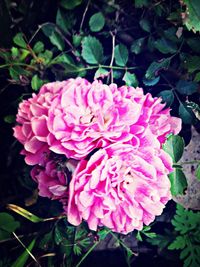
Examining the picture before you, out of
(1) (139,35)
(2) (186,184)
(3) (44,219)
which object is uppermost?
(1) (139,35)

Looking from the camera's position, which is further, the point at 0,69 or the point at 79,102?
the point at 0,69

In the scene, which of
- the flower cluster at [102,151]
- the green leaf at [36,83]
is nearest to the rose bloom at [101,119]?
the flower cluster at [102,151]

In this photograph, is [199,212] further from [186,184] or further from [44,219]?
[44,219]

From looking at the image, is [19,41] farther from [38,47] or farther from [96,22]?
Answer: [96,22]

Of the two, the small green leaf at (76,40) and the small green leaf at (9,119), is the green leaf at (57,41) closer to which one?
the small green leaf at (76,40)

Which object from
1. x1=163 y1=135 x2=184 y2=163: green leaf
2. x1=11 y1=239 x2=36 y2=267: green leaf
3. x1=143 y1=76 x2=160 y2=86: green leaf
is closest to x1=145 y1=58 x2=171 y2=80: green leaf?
x1=143 y1=76 x2=160 y2=86: green leaf

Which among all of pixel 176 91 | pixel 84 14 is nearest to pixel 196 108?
pixel 176 91
